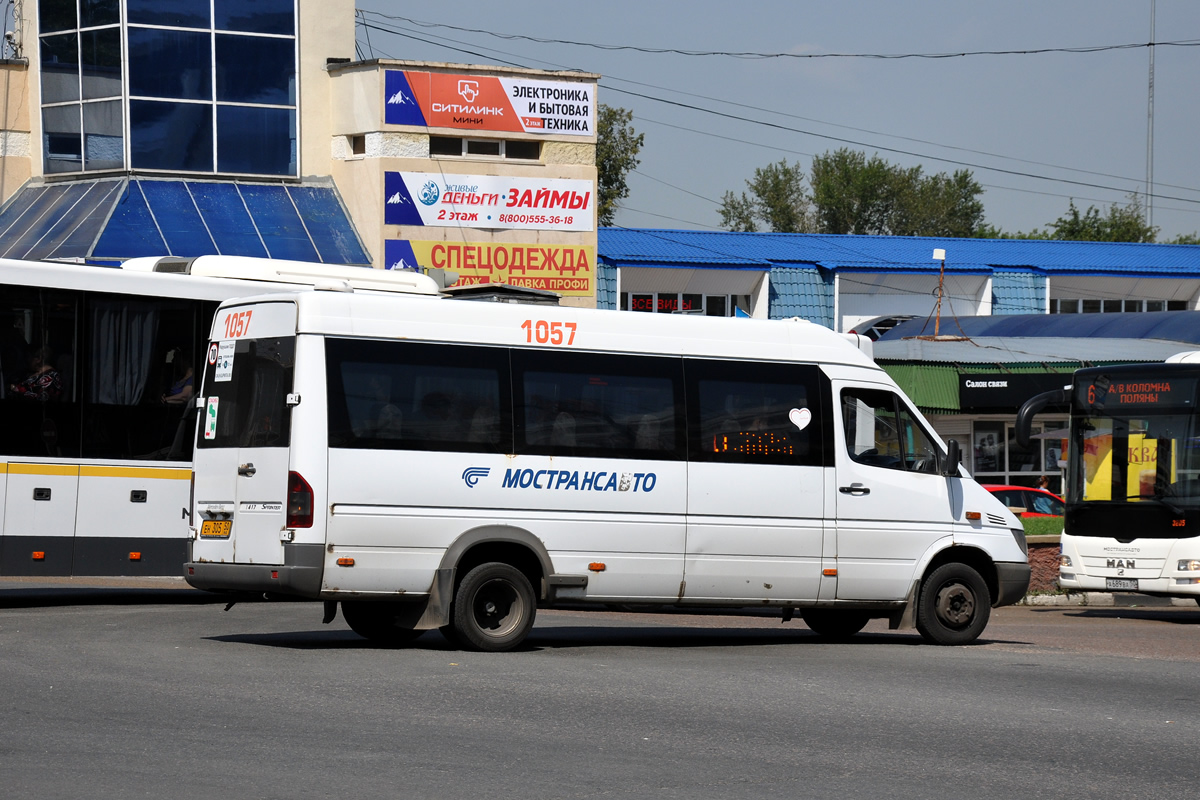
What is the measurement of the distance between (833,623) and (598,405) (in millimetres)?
3884

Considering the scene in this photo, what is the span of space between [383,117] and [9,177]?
7.77 m

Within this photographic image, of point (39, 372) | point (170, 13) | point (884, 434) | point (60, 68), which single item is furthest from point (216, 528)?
point (60, 68)

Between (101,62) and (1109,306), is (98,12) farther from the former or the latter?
(1109,306)

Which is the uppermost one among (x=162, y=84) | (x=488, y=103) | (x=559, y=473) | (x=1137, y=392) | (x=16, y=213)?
(x=488, y=103)

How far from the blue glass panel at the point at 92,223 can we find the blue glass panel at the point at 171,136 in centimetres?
71

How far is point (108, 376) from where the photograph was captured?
16.4m

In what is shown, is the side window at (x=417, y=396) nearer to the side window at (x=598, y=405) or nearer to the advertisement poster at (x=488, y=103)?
the side window at (x=598, y=405)

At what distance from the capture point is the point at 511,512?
12516 millimetres

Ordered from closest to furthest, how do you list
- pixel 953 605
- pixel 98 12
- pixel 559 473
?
pixel 559 473 → pixel 953 605 → pixel 98 12

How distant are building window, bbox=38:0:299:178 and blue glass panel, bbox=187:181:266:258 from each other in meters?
0.53

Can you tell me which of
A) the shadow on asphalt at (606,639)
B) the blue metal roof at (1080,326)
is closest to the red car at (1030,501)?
the shadow on asphalt at (606,639)

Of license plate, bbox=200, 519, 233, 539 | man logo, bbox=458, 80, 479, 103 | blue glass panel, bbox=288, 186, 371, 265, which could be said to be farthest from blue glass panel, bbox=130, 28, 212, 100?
license plate, bbox=200, 519, 233, 539

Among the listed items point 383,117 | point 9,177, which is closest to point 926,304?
point 383,117

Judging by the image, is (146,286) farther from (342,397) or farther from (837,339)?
(837,339)
